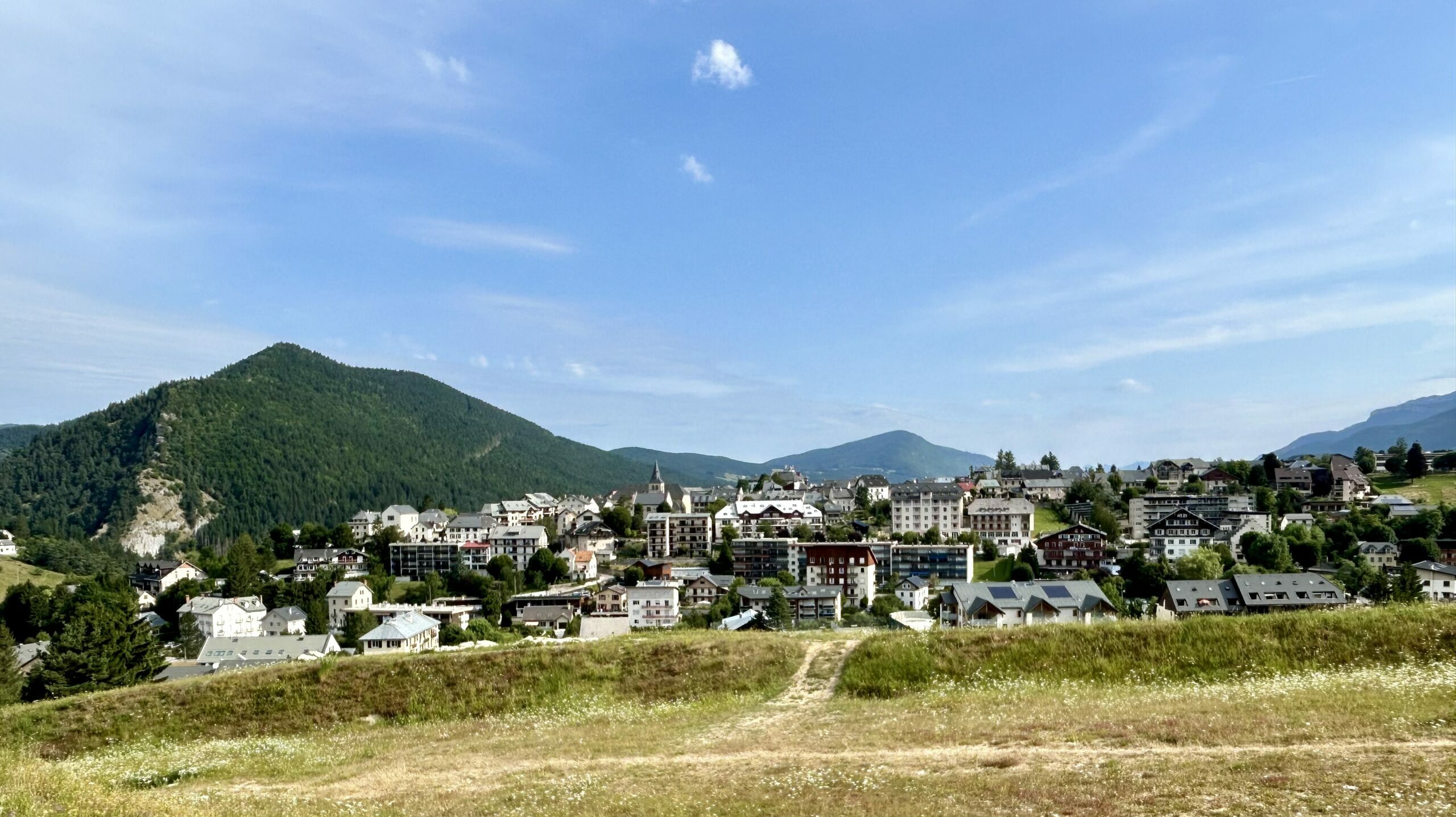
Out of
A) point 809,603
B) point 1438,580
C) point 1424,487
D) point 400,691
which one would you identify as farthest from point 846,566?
point 1424,487

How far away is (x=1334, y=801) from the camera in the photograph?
10406 millimetres

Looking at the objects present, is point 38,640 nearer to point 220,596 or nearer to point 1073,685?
point 220,596

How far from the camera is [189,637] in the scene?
282 feet

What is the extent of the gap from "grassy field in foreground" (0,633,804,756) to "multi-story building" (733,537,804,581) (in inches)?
3356

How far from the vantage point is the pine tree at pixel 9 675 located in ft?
148

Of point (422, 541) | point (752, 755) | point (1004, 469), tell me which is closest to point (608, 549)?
point (422, 541)

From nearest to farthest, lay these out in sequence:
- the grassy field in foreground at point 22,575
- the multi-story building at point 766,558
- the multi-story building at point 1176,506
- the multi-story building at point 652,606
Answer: the multi-story building at point 652,606 → the multi-story building at point 766,558 → the multi-story building at point 1176,506 → the grassy field in foreground at point 22,575

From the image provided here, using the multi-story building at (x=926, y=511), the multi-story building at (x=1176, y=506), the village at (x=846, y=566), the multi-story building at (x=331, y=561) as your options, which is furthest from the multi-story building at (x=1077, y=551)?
the multi-story building at (x=331, y=561)

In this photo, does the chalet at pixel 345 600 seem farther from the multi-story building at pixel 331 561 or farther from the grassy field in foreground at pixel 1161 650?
the grassy field in foreground at pixel 1161 650

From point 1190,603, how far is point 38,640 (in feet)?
382

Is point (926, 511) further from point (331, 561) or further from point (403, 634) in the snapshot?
point (331, 561)

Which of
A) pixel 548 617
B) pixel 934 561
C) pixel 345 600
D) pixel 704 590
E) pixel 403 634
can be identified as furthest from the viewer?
pixel 934 561

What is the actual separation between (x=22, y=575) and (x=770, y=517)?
11978 centimetres

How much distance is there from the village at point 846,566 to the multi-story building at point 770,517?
580 millimetres
